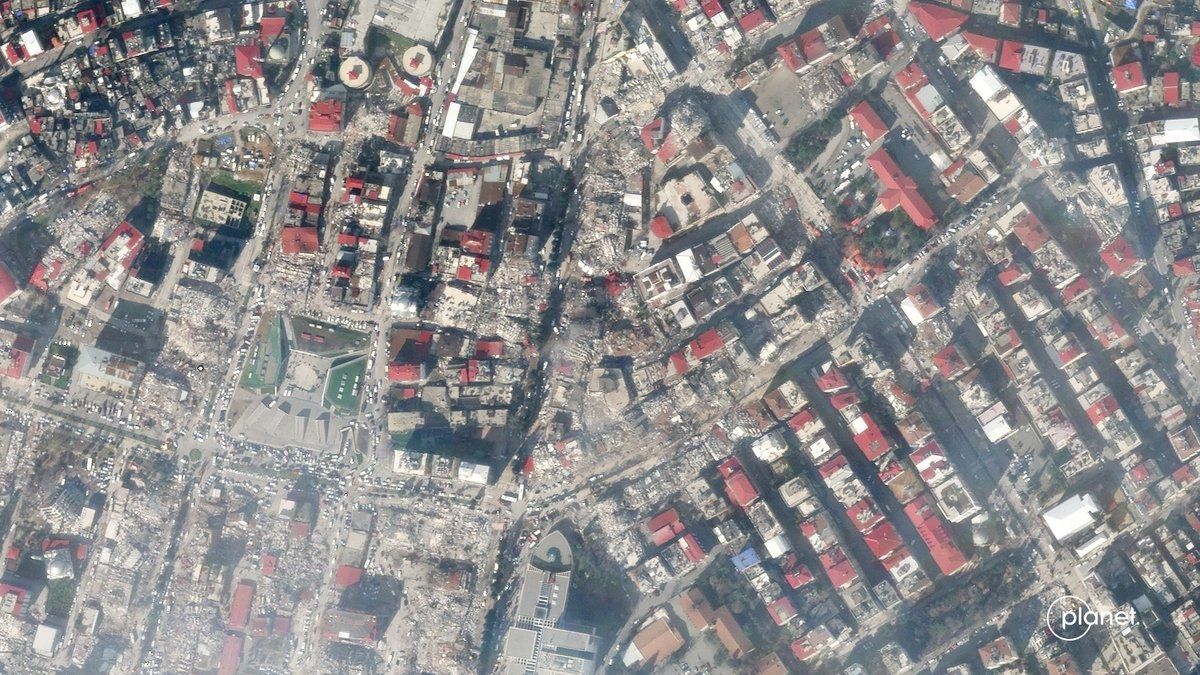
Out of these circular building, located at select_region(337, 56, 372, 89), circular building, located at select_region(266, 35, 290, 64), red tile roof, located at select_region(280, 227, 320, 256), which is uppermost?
circular building, located at select_region(266, 35, 290, 64)

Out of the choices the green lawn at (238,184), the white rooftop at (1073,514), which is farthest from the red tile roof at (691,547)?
the green lawn at (238,184)

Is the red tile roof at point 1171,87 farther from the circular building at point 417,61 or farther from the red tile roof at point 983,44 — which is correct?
the circular building at point 417,61

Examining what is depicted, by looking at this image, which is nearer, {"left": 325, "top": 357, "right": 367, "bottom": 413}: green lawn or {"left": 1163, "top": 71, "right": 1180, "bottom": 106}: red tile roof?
{"left": 1163, "top": 71, "right": 1180, "bottom": 106}: red tile roof

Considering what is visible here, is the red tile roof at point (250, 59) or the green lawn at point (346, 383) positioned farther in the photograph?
the green lawn at point (346, 383)

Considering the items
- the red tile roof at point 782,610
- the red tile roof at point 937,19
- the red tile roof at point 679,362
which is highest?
the red tile roof at point 937,19

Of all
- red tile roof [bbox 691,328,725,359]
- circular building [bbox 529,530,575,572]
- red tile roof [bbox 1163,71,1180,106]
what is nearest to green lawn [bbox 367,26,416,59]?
red tile roof [bbox 691,328,725,359]

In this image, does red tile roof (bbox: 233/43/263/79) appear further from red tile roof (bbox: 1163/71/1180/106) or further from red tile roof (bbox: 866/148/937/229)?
red tile roof (bbox: 1163/71/1180/106)

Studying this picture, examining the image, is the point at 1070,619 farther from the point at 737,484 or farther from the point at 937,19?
the point at 937,19

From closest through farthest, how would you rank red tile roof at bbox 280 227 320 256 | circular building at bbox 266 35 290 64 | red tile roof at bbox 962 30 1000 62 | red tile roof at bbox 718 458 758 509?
red tile roof at bbox 962 30 1000 62 → red tile roof at bbox 718 458 758 509 → circular building at bbox 266 35 290 64 → red tile roof at bbox 280 227 320 256
